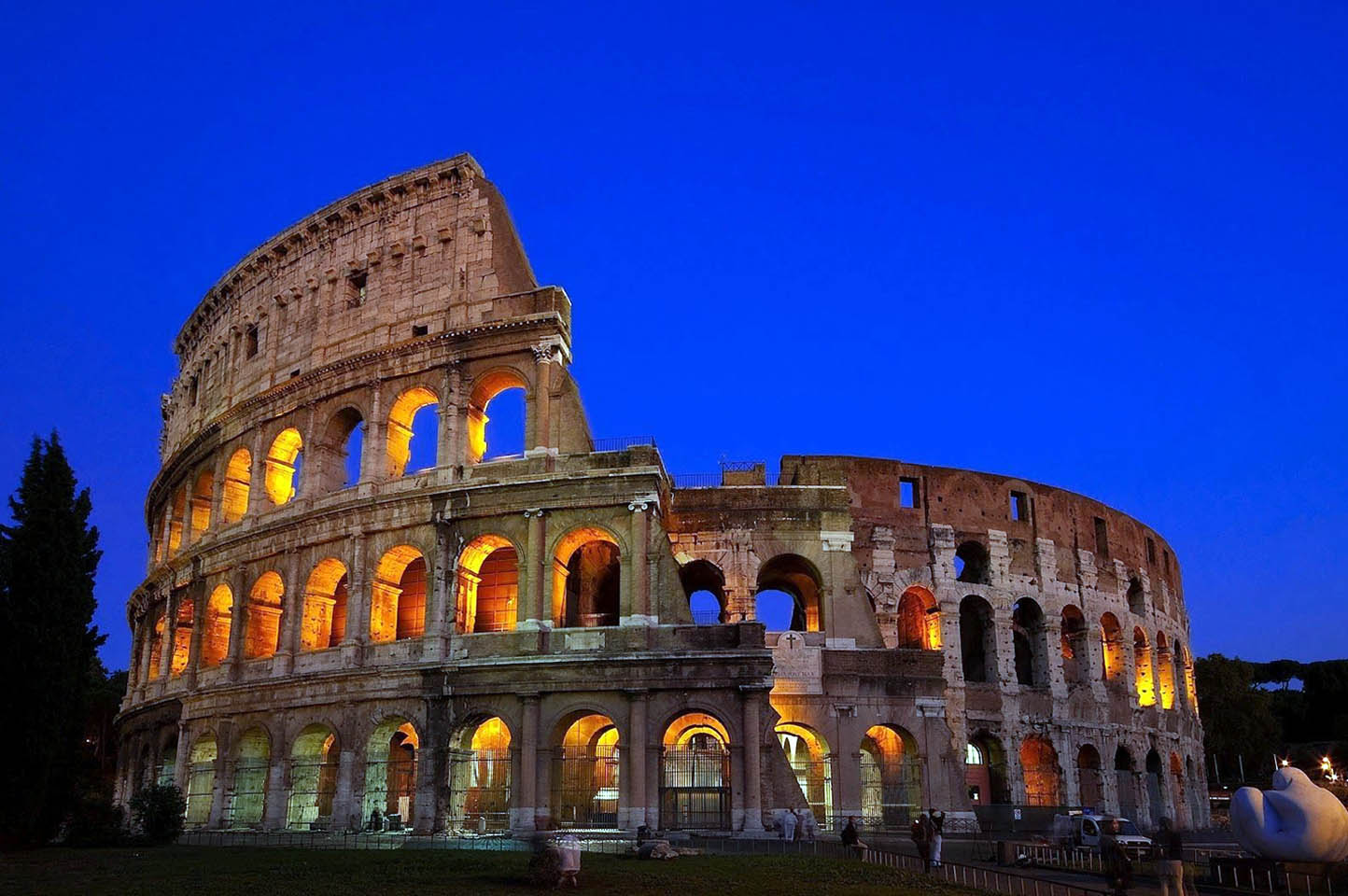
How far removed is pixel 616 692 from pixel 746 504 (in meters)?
7.53

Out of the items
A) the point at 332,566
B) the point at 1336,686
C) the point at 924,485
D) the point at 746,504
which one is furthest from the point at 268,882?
the point at 1336,686

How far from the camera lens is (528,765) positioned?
24031 millimetres

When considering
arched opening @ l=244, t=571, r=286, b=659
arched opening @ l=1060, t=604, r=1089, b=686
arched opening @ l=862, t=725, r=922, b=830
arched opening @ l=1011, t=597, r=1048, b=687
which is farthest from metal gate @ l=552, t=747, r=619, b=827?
arched opening @ l=1060, t=604, r=1089, b=686

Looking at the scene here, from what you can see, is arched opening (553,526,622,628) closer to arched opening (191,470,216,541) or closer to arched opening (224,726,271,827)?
arched opening (224,726,271,827)

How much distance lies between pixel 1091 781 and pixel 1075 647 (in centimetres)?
416

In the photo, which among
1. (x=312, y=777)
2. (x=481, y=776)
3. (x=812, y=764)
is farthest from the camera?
(x=812, y=764)

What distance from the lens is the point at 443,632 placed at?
25.7 meters

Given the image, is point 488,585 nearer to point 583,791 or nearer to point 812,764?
point 583,791

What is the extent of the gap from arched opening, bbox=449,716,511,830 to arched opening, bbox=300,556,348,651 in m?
4.45

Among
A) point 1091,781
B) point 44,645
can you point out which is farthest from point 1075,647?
point 44,645

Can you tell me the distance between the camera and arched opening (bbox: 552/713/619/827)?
24.2 meters

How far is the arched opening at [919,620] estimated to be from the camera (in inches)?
1314

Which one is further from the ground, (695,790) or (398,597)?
(398,597)

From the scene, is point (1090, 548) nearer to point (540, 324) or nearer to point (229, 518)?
point (540, 324)
